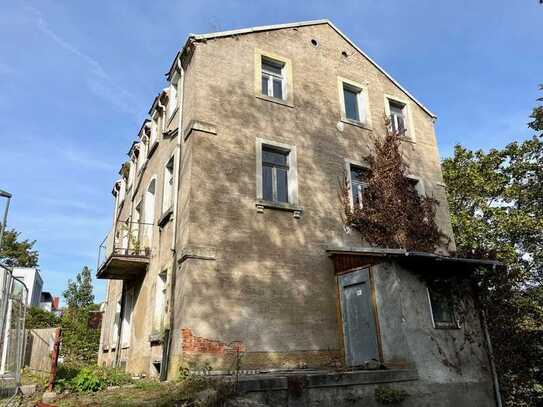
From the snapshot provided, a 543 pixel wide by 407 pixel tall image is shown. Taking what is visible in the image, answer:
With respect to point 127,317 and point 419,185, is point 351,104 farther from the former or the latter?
point 127,317

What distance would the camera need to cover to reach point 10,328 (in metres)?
8.52

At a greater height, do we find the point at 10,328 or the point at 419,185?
the point at 419,185

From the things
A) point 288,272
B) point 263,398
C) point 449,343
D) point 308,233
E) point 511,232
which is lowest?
point 263,398

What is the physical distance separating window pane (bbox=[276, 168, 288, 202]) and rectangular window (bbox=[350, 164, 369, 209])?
2443mm

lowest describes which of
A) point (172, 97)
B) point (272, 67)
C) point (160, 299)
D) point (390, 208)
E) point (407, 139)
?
point (160, 299)

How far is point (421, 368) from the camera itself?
10.4 m

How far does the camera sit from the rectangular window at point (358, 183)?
14.8m

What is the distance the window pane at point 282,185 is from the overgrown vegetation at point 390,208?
1.99m

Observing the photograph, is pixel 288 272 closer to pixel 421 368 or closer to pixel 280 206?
pixel 280 206

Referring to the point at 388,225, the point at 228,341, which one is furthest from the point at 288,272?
the point at 388,225

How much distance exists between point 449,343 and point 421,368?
1421 mm

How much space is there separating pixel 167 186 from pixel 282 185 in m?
3.89

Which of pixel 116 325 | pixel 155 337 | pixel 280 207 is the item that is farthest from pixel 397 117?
pixel 116 325

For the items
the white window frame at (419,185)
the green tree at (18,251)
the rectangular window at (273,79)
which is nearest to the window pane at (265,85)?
the rectangular window at (273,79)
